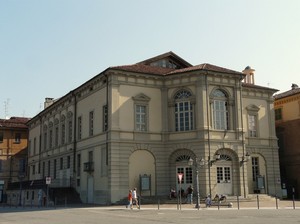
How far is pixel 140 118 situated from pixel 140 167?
4.30 m

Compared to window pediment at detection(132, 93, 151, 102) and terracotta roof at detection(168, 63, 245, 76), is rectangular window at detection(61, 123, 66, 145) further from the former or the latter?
terracotta roof at detection(168, 63, 245, 76)

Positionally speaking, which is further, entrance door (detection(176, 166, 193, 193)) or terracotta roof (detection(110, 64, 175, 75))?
terracotta roof (detection(110, 64, 175, 75))

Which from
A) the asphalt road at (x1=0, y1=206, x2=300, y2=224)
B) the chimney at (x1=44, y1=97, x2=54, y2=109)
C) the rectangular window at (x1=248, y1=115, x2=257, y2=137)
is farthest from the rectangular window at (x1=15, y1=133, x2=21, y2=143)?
the asphalt road at (x1=0, y1=206, x2=300, y2=224)

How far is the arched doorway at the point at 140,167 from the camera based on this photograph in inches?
1428

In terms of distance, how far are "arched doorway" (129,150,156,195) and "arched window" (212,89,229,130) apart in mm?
6475

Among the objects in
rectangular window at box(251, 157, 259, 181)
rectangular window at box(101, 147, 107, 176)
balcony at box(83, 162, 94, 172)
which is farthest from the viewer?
rectangular window at box(251, 157, 259, 181)

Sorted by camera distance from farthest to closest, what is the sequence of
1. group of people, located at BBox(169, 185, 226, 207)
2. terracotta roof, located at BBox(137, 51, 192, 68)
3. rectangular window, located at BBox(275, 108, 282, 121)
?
rectangular window, located at BBox(275, 108, 282, 121), terracotta roof, located at BBox(137, 51, 192, 68), group of people, located at BBox(169, 185, 226, 207)

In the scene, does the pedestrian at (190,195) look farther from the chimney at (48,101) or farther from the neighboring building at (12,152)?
the neighboring building at (12,152)

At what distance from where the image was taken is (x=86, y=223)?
1975cm

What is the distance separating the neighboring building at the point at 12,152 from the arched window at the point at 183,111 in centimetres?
3408

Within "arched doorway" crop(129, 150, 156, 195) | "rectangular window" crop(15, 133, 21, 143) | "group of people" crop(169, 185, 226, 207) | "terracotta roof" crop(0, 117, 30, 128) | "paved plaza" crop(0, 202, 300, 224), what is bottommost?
"paved plaza" crop(0, 202, 300, 224)

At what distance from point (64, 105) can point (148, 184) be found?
54.5 ft

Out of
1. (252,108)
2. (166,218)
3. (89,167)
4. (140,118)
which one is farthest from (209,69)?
(166,218)

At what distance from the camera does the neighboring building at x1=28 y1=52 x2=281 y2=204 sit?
36062 mm
